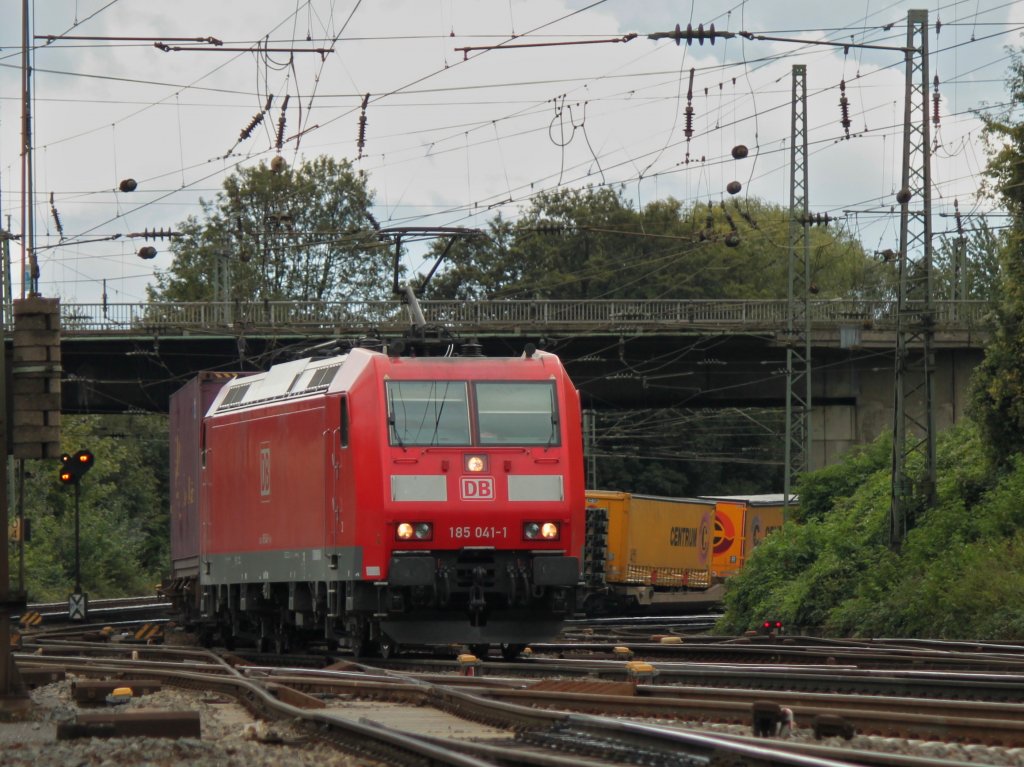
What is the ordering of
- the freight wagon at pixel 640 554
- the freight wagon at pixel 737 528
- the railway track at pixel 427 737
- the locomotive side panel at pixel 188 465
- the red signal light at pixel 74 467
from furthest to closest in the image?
the freight wagon at pixel 737 528
the freight wagon at pixel 640 554
the red signal light at pixel 74 467
the locomotive side panel at pixel 188 465
the railway track at pixel 427 737

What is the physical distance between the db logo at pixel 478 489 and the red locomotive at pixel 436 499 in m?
0.01

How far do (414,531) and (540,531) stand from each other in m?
1.33

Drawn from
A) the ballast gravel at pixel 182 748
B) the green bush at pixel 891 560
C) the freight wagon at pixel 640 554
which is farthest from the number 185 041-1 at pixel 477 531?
the freight wagon at pixel 640 554

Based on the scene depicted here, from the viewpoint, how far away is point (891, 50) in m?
28.8

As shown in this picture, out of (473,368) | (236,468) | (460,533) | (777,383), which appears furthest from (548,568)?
(777,383)

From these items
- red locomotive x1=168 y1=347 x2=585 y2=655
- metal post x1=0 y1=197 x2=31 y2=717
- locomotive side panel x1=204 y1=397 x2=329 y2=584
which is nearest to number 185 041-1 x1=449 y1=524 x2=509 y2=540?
red locomotive x1=168 y1=347 x2=585 y2=655

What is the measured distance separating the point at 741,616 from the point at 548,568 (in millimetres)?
14355

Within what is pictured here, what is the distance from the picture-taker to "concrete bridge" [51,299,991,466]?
5003 centimetres

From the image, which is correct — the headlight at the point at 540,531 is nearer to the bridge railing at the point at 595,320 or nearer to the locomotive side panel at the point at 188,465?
the locomotive side panel at the point at 188,465

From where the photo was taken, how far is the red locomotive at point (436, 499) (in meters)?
17.9

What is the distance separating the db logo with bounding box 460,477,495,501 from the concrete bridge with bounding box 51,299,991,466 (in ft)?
100

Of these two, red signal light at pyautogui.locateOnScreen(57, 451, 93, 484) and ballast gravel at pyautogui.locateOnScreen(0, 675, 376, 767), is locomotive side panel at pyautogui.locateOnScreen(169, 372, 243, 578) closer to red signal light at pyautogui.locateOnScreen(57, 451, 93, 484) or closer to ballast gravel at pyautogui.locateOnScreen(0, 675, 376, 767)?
red signal light at pyautogui.locateOnScreen(57, 451, 93, 484)

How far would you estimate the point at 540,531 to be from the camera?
1823 centimetres

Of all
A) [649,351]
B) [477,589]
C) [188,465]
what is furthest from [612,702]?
[649,351]
